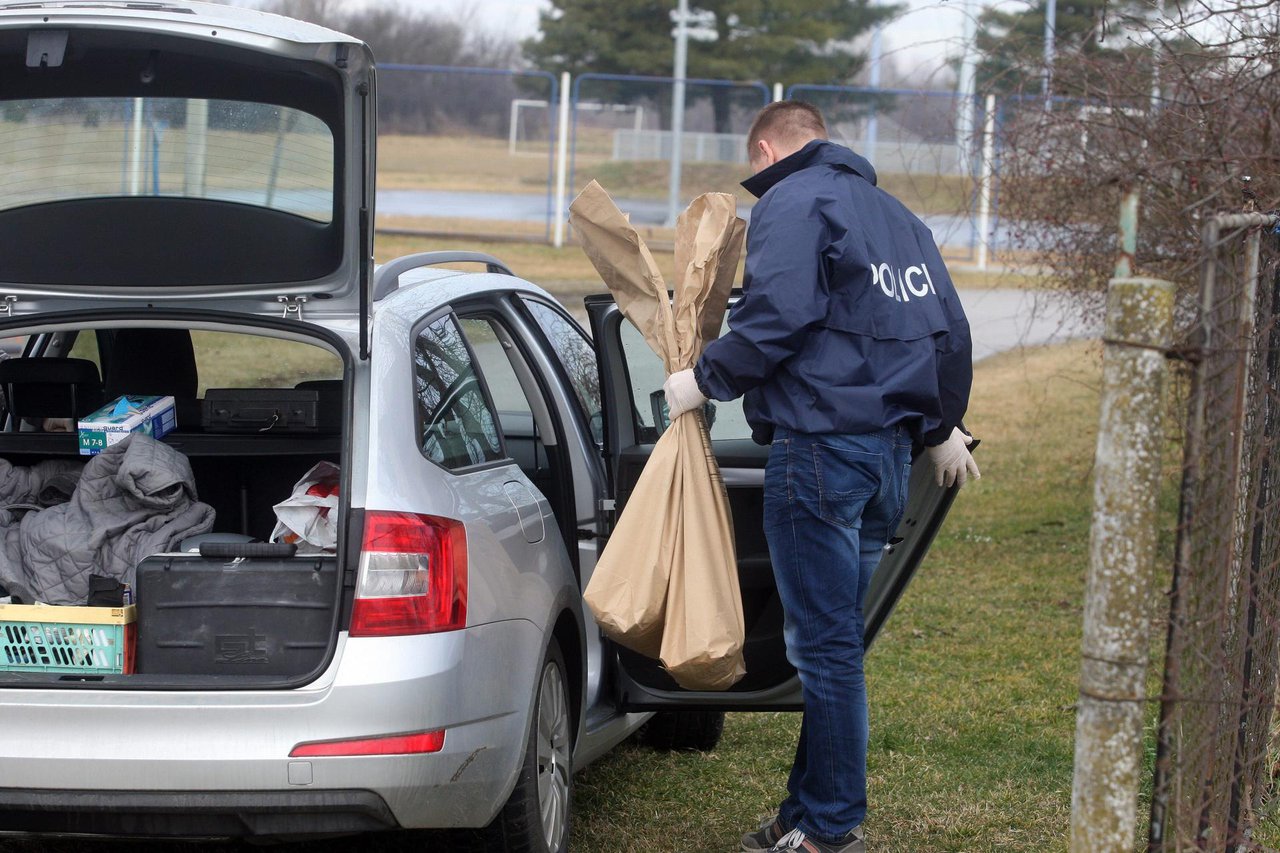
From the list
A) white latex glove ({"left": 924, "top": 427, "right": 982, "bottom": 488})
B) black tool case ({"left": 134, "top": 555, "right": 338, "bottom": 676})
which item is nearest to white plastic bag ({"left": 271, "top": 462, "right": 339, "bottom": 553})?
black tool case ({"left": 134, "top": 555, "right": 338, "bottom": 676})

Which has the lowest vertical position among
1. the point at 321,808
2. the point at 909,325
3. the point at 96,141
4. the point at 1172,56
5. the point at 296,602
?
the point at 321,808

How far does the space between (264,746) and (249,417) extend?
4.27ft

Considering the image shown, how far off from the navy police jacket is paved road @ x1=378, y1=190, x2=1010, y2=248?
57.3 feet

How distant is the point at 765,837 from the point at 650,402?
124 cm

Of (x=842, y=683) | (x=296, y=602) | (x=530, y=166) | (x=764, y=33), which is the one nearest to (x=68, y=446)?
(x=296, y=602)

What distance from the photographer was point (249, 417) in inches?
156

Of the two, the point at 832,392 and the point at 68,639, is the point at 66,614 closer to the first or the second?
the point at 68,639

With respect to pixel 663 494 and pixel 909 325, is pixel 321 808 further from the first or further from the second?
pixel 909 325

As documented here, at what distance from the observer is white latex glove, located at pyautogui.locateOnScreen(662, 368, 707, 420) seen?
11.9 feet

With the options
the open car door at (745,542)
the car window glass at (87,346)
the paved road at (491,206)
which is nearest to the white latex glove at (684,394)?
the open car door at (745,542)

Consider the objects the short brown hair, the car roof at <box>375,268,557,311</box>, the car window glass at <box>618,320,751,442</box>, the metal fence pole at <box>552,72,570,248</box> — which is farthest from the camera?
the metal fence pole at <box>552,72,570,248</box>

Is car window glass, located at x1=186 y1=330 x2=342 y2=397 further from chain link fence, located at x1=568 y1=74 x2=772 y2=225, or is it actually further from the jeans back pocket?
chain link fence, located at x1=568 y1=74 x2=772 y2=225

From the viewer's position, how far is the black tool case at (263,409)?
156 inches

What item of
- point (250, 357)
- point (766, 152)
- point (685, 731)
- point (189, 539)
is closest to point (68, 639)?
point (189, 539)
